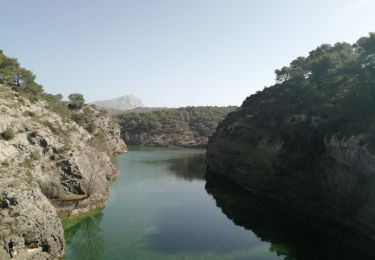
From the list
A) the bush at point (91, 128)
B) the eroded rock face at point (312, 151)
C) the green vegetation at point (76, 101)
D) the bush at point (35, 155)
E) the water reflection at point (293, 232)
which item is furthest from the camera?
the green vegetation at point (76, 101)

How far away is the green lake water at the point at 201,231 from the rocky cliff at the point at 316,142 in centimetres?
405

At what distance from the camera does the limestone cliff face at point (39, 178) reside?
3419 centimetres

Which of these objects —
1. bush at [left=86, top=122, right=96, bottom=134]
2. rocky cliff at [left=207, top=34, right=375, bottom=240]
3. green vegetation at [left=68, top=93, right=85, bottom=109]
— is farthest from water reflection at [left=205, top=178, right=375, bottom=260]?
green vegetation at [left=68, top=93, right=85, bottom=109]

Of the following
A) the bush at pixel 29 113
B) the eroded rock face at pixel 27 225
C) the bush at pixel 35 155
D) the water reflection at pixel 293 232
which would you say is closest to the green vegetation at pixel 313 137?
the water reflection at pixel 293 232

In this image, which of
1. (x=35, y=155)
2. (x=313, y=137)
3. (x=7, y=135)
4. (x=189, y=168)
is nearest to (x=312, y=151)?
(x=313, y=137)

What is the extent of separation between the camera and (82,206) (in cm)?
5338

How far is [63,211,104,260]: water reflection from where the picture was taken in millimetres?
39741

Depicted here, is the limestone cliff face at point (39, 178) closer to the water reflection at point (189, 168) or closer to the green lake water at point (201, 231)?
the green lake water at point (201, 231)

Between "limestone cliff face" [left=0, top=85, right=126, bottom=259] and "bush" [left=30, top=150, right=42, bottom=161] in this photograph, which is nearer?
"limestone cliff face" [left=0, top=85, right=126, bottom=259]

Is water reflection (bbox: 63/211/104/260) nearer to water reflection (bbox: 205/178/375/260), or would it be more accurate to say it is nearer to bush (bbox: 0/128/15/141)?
bush (bbox: 0/128/15/141)

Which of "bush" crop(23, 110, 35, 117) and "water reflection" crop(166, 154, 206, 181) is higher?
"bush" crop(23, 110, 35, 117)

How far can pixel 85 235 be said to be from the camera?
45469mm

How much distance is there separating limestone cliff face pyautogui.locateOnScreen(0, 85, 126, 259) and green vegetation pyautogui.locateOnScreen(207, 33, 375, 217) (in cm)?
3213

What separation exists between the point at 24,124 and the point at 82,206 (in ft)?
47.0
